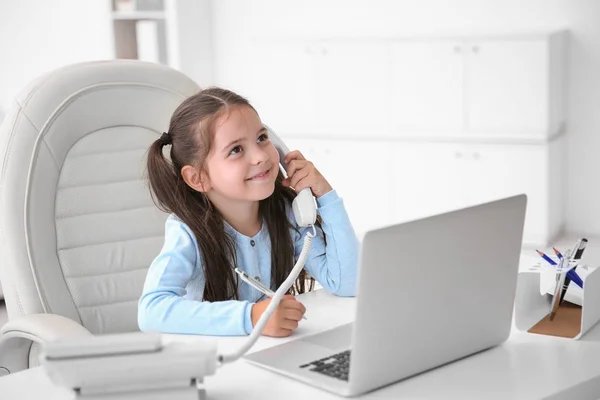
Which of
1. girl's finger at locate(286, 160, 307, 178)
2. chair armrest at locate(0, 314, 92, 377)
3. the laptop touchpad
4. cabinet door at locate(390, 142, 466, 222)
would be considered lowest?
cabinet door at locate(390, 142, 466, 222)

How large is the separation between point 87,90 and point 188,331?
0.67 metres

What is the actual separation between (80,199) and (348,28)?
10.2 ft

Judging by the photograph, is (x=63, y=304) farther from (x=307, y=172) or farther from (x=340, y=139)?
(x=340, y=139)

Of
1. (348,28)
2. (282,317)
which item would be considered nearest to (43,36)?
(348,28)

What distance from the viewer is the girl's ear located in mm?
1656

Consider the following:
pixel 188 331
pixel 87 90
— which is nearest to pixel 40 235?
pixel 87 90

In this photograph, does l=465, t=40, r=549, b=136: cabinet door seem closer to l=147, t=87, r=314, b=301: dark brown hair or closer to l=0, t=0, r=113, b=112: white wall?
l=0, t=0, r=113, b=112: white wall

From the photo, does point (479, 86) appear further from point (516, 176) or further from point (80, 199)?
point (80, 199)

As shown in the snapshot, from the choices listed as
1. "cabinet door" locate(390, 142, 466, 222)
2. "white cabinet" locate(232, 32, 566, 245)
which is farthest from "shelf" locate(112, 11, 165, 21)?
"cabinet door" locate(390, 142, 466, 222)

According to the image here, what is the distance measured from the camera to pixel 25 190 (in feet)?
5.61

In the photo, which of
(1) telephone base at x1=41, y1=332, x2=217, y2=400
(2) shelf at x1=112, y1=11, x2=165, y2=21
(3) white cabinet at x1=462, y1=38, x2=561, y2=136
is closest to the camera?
(1) telephone base at x1=41, y1=332, x2=217, y2=400

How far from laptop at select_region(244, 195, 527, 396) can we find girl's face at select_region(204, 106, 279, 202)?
0.38m

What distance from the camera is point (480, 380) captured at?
116 cm

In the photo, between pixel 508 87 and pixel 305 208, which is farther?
pixel 508 87
